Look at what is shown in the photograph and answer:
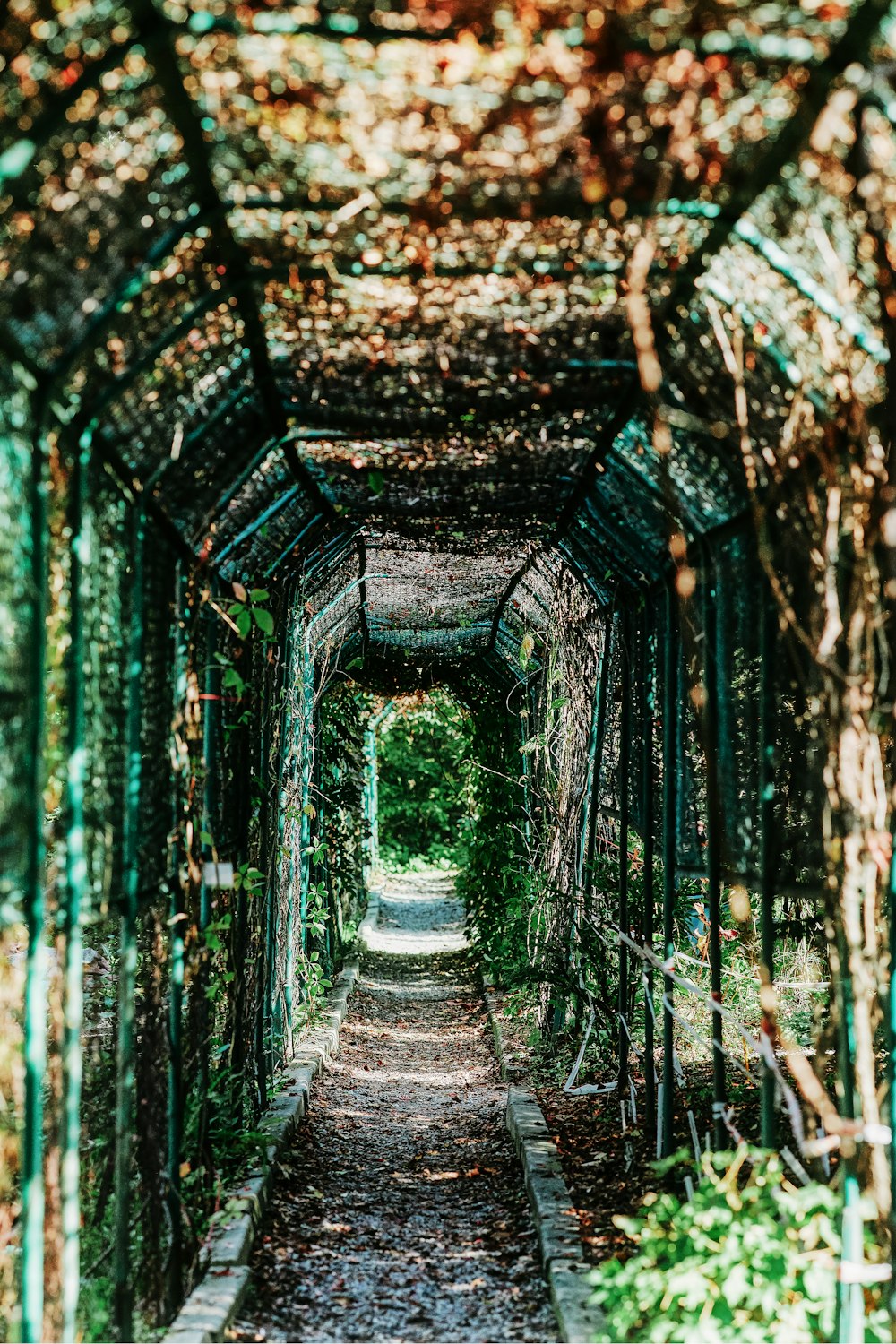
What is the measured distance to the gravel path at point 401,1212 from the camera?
4309mm

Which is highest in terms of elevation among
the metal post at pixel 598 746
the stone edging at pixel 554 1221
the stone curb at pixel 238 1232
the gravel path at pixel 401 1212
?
the metal post at pixel 598 746

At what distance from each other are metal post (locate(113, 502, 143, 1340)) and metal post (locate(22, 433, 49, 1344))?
767 mm

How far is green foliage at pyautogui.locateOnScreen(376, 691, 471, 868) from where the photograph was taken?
70.2 feet

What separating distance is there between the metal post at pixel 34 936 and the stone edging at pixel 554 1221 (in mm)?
1656

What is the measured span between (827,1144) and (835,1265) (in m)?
0.31

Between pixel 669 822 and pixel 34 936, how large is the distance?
3.14 m

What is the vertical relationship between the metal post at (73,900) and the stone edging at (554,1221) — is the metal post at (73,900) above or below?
above

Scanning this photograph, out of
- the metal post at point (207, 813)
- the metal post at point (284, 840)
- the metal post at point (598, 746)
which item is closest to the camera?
the metal post at point (207, 813)

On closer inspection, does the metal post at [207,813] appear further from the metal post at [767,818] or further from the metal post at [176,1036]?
the metal post at [767,818]

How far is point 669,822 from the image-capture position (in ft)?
16.8

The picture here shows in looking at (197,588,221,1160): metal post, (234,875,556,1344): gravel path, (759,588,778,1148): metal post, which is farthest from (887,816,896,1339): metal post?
(197,588,221,1160): metal post

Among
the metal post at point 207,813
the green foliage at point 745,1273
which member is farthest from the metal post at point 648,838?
the green foliage at point 745,1273

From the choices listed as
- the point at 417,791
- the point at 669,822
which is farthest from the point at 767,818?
the point at 417,791

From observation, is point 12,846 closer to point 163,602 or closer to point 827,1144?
point 163,602
